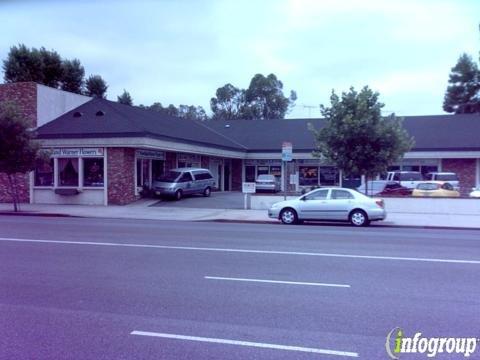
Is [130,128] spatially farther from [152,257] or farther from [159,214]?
[152,257]

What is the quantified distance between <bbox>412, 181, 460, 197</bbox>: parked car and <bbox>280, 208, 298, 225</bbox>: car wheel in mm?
8357

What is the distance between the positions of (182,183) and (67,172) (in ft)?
20.2

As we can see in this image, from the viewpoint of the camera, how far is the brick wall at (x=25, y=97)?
28.1 meters

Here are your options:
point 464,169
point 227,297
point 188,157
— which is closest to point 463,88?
point 464,169

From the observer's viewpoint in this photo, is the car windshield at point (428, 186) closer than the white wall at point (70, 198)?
Yes

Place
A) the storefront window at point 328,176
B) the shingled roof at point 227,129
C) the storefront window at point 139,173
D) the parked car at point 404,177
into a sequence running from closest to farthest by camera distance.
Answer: the shingled roof at point 227,129 → the storefront window at point 139,173 → the parked car at point 404,177 → the storefront window at point 328,176

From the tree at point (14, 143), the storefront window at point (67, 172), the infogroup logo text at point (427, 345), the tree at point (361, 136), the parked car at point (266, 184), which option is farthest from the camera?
the parked car at point (266, 184)

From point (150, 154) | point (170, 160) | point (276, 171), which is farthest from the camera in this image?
point (276, 171)

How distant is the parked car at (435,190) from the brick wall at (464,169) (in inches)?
355

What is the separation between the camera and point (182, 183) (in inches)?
1138

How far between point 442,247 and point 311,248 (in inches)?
131

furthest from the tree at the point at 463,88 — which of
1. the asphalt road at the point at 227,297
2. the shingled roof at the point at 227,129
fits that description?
the asphalt road at the point at 227,297

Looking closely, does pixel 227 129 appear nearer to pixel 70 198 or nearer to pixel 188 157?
pixel 188 157

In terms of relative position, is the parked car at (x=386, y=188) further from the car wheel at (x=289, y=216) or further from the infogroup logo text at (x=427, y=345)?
the infogroup logo text at (x=427, y=345)
